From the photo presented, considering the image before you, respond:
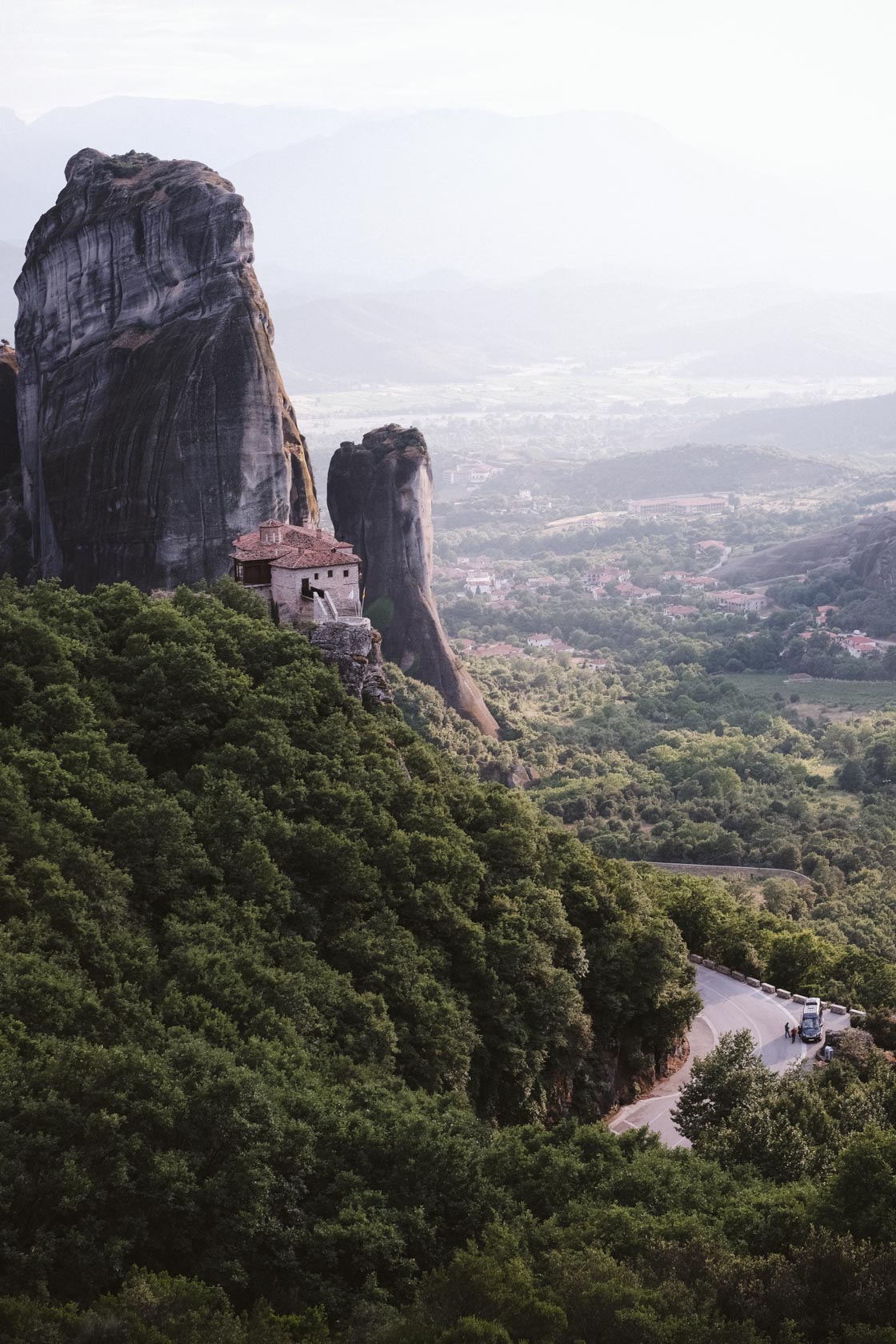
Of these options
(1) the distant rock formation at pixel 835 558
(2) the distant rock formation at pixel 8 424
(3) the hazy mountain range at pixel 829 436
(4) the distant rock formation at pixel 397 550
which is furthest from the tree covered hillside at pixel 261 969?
(3) the hazy mountain range at pixel 829 436

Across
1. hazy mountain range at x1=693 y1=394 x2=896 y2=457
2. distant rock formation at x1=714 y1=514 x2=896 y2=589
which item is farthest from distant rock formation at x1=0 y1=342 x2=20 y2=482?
hazy mountain range at x1=693 y1=394 x2=896 y2=457

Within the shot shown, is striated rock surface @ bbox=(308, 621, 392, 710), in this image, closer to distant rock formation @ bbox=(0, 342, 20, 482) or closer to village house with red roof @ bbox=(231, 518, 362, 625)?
village house with red roof @ bbox=(231, 518, 362, 625)

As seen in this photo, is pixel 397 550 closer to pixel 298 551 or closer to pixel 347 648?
pixel 298 551

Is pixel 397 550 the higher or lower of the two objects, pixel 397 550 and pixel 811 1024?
the higher

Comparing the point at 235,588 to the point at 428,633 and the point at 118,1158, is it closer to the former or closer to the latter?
the point at 118,1158

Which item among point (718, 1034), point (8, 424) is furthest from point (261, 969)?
point (8, 424)
